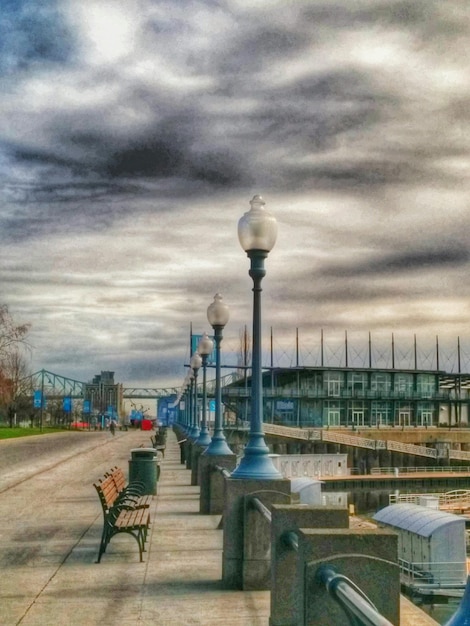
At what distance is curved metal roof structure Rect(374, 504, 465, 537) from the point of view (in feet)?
106

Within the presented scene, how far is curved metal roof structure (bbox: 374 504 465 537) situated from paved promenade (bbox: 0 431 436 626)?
55.1 ft

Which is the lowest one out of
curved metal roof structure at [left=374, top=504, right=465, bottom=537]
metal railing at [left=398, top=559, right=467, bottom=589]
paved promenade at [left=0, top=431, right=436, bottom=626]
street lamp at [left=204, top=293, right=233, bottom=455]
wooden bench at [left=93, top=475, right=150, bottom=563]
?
metal railing at [left=398, top=559, right=467, bottom=589]

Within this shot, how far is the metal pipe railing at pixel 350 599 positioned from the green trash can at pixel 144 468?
13994 mm

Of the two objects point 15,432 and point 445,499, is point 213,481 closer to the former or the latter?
point 445,499

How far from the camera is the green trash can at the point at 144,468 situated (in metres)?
18.9

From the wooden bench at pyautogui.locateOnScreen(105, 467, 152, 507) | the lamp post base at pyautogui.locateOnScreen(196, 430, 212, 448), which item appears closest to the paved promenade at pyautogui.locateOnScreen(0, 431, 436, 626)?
the wooden bench at pyautogui.locateOnScreen(105, 467, 152, 507)

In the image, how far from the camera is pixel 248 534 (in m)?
9.61

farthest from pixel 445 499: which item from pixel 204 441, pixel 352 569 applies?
pixel 352 569

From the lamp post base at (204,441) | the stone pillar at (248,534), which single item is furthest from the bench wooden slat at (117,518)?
the lamp post base at (204,441)

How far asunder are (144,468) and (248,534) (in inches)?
382

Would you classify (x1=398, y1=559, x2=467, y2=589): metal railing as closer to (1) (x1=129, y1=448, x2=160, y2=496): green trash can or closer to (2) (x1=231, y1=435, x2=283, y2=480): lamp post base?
(1) (x1=129, y1=448, x2=160, y2=496): green trash can

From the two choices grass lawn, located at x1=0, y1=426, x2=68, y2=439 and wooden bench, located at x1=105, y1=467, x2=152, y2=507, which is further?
grass lawn, located at x1=0, y1=426, x2=68, y2=439

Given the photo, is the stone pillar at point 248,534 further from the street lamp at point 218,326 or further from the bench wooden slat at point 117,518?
the street lamp at point 218,326

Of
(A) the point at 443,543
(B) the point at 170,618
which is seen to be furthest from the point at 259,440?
(A) the point at 443,543
